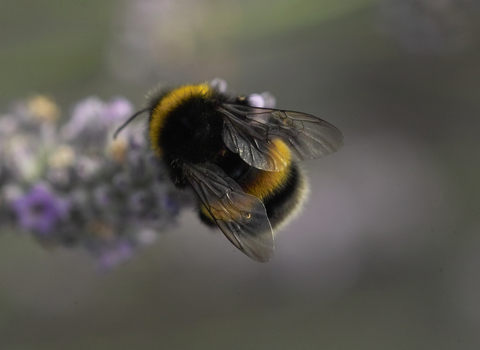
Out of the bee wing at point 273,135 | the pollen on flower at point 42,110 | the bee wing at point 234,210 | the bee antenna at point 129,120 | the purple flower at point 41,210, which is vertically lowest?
the bee wing at point 234,210

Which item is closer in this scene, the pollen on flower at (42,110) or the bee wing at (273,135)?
the bee wing at (273,135)

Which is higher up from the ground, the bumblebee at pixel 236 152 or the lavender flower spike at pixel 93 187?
the lavender flower spike at pixel 93 187

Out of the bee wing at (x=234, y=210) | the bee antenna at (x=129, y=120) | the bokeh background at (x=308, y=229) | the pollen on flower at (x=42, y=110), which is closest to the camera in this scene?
the bee wing at (x=234, y=210)

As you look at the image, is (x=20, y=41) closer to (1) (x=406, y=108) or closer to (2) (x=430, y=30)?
(2) (x=430, y=30)

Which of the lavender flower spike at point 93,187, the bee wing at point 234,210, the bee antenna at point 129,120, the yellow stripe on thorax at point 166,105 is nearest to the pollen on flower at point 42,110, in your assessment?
the lavender flower spike at point 93,187

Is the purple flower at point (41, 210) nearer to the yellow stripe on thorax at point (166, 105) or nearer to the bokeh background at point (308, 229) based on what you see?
the yellow stripe on thorax at point (166, 105)

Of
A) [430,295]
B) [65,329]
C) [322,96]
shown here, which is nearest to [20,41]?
[65,329]

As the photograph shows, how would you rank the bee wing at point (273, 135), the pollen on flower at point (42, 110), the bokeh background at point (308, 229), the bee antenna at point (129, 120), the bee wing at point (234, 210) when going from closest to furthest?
the bee wing at point (234, 210), the bee wing at point (273, 135), the bee antenna at point (129, 120), the pollen on flower at point (42, 110), the bokeh background at point (308, 229)
